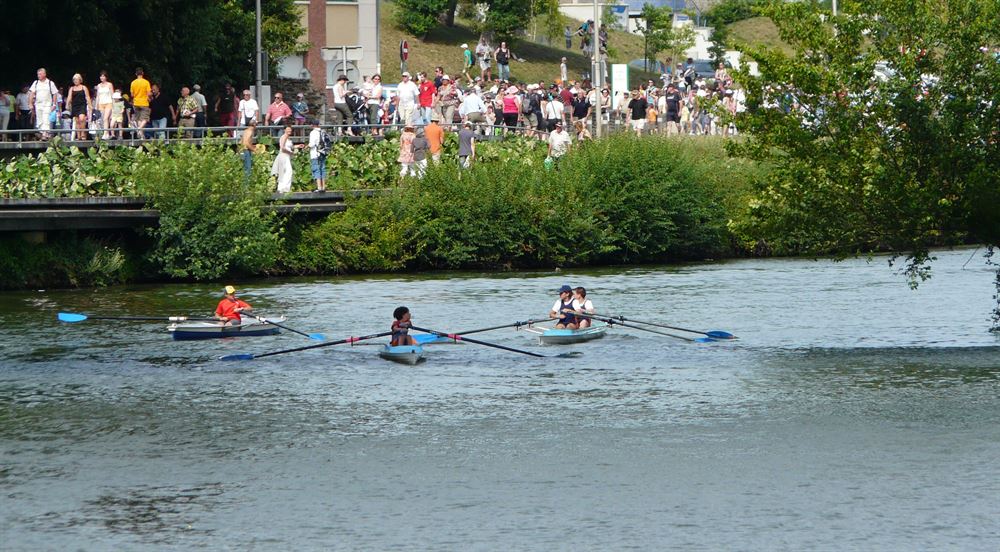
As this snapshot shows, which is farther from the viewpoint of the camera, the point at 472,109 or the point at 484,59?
the point at 484,59

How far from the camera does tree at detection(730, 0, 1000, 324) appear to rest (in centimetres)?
3189

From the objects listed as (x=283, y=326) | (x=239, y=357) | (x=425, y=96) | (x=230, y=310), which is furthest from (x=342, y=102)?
(x=239, y=357)

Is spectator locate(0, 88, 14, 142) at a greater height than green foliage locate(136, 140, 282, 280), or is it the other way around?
spectator locate(0, 88, 14, 142)

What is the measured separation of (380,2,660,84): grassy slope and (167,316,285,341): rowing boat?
5538 centimetres

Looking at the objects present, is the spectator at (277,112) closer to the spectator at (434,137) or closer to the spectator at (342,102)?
the spectator at (342,102)

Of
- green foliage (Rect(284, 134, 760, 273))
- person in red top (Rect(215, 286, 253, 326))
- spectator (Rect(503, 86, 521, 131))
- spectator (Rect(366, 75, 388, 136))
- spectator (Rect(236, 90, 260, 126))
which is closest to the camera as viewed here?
person in red top (Rect(215, 286, 253, 326))

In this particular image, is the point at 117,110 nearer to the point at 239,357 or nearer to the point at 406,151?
the point at 406,151

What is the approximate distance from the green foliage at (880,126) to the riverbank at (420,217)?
17.9 m

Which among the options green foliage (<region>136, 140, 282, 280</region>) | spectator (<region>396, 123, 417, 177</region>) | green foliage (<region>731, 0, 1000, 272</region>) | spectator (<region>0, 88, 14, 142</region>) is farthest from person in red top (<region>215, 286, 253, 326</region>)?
spectator (<region>396, 123, 417, 177</region>)

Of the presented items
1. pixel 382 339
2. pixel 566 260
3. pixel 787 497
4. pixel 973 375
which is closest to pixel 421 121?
pixel 566 260

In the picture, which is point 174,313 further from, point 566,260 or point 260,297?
point 566,260

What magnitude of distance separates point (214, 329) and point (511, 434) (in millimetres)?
11739

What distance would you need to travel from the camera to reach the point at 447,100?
53469mm

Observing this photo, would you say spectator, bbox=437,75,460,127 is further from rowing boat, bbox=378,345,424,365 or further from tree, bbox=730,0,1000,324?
rowing boat, bbox=378,345,424,365
